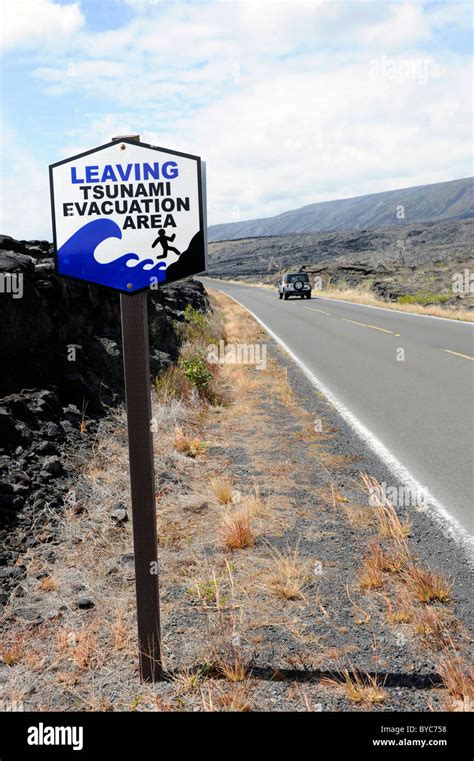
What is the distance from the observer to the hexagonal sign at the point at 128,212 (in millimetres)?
2896

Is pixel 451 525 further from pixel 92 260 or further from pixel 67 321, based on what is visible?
pixel 67 321

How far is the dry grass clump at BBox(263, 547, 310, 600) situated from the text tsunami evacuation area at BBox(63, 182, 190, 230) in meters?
2.29

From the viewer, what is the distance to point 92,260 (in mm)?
3002

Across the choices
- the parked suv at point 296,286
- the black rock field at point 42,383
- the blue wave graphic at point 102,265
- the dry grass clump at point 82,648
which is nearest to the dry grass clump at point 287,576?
the dry grass clump at point 82,648

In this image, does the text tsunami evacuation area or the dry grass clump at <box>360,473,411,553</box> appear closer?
the text tsunami evacuation area

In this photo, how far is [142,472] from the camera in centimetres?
299

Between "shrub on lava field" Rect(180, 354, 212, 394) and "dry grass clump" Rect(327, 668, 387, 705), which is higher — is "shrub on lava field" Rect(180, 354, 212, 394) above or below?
above

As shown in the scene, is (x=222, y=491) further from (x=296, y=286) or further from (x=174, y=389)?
(x=296, y=286)

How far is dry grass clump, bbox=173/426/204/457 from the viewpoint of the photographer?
255 inches

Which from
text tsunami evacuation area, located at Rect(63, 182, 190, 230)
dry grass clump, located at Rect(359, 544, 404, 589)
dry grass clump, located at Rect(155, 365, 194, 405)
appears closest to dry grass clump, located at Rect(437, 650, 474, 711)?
dry grass clump, located at Rect(359, 544, 404, 589)

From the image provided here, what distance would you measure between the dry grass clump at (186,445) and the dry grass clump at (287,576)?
2.44 meters

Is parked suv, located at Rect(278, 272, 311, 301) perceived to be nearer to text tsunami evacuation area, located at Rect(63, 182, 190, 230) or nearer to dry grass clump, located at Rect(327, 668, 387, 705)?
text tsunami evacuation area, located at Rect(63, 182, 190, 230)

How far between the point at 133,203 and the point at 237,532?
257 cm
